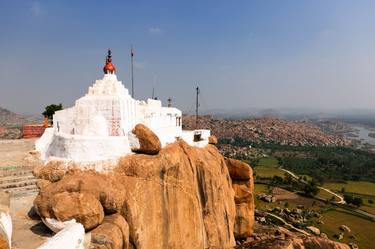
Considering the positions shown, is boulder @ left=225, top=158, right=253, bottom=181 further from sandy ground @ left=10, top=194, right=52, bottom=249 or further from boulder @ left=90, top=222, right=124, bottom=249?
sandy ground @ left=10, top=194, right=52, bottom=249

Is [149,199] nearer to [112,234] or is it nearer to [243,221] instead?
[112,234]

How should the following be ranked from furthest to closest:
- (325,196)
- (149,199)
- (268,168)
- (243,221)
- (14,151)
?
(268,168) → (325,196) → (243,221) → (14,151) → (149,199)

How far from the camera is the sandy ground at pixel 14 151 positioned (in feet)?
73.3

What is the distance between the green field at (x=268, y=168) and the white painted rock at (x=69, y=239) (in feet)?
314

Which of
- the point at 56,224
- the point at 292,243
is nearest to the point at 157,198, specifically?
the point at 56,224

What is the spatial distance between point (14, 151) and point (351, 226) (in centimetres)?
6123

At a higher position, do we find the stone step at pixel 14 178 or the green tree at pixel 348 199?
the stone step at pixel 14 178

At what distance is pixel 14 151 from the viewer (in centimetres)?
2652

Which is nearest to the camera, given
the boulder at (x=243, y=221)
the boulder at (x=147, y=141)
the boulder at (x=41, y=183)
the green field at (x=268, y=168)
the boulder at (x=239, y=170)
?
the boulder at (x=41, y=183)

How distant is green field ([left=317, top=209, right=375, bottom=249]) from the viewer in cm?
5313

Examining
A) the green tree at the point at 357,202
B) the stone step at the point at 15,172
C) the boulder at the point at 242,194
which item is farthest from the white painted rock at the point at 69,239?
the green tree at the point at 357,202

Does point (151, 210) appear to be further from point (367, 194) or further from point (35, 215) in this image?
point (367, 194)

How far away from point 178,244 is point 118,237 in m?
7.05

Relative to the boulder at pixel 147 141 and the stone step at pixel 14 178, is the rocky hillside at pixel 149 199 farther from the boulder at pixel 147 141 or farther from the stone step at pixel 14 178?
the stone step at pixel 14 178
